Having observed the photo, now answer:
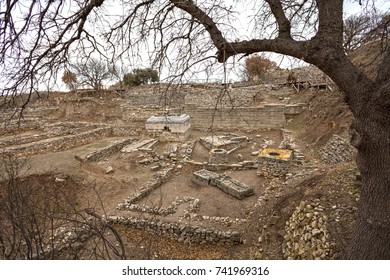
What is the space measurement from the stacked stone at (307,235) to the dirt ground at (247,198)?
11cm

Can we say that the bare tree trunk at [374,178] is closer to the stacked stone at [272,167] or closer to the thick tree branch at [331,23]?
the thick tree branch at [331,23]

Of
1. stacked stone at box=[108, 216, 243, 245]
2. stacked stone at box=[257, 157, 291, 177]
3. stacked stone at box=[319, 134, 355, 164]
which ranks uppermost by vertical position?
stacked stone at box=[319, 134, 355, 164]

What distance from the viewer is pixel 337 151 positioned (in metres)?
8.52

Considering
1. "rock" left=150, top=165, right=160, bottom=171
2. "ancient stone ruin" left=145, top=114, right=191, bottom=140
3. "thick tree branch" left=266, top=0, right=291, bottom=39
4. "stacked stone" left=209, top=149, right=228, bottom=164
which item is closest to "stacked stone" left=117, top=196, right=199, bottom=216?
"rock" left=150, top=165, right=160, bottom=171

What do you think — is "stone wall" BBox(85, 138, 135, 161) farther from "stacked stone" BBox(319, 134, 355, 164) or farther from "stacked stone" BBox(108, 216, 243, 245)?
"stacked stone" BBox(319, 134, 355, 164)

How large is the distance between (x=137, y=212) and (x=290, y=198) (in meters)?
3.97

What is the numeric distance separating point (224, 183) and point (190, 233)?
7.84ft

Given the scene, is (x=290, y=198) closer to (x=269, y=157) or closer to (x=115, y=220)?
(x=269, y=157)

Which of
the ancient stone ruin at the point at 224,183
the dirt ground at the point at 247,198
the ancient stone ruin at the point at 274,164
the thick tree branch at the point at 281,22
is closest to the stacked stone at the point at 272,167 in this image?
the ancient stone ruin at the point at 274,164

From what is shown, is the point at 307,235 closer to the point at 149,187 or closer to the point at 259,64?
the point at 259,64

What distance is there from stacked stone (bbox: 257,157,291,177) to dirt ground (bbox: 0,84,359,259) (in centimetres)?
26

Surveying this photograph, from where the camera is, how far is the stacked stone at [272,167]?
796 cm

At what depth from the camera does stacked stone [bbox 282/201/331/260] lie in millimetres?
3422
